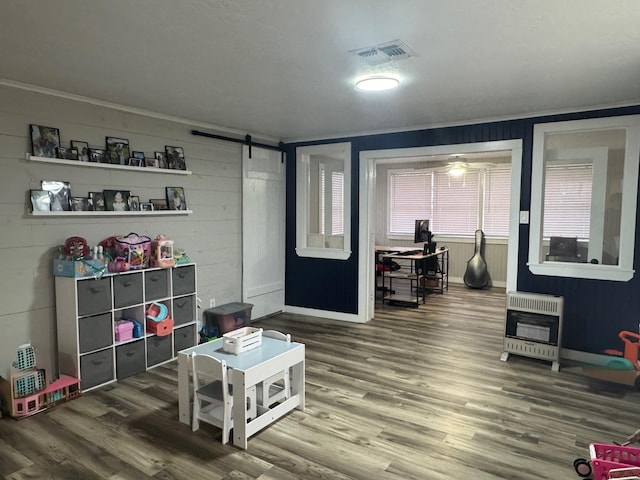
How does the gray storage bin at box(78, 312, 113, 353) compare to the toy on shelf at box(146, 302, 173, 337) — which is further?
the toy on shelf at box(146, 302, 173, 337)

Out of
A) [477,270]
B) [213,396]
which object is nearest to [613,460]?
[213,396]

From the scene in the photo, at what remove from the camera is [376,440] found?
2678 mm

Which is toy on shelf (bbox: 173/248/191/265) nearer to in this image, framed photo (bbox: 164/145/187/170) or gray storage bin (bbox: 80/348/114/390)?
framed photo (bbox: 164/145/187/170)

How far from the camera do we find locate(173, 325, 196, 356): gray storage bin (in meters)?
4.08

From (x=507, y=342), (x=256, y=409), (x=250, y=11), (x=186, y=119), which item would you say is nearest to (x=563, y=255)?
(x=507, y=342)

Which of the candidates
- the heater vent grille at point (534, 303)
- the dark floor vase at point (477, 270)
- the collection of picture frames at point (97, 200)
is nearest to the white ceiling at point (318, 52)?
the collection of picture frames at point (97, 200)

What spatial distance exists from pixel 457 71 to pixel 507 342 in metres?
2.65

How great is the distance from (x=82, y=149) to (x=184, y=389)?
7.26ft

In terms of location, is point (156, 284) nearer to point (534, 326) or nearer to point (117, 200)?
point (117, 200)

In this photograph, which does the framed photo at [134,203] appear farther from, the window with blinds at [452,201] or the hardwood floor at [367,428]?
the window with blinds at [452,201]

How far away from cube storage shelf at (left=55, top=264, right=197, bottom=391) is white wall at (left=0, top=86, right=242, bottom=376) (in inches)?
8.2

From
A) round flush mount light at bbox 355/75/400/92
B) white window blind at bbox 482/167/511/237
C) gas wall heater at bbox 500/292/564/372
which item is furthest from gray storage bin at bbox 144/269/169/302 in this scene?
white window blind at bbox 482/167/511/237

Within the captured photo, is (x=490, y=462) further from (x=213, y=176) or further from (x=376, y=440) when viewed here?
(x=213, y=176)

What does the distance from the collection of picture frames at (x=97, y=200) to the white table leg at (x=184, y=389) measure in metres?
1.67
